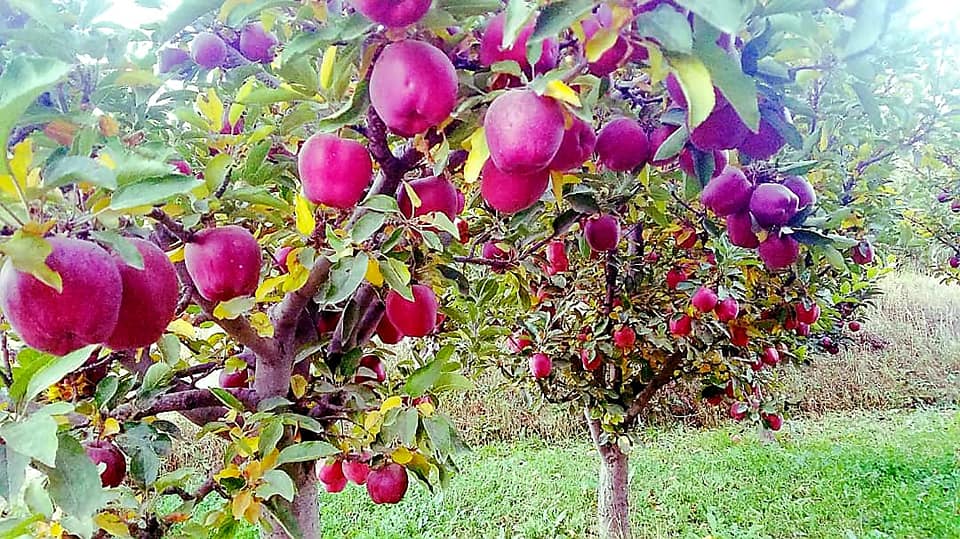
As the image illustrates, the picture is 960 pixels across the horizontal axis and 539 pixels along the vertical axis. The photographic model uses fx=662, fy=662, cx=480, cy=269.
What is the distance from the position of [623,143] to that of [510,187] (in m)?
0.18

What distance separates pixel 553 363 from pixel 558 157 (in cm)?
221

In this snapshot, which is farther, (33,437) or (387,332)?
(387,332)

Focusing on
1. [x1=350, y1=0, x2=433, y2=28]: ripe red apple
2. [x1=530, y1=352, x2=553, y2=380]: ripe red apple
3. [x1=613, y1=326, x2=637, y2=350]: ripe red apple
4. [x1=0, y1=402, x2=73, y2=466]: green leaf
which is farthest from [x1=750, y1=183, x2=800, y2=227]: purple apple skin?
[x1=530, y1=352, x2=553, y2=380]: ripe red apple

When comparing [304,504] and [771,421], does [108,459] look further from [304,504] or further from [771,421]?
[771,421]

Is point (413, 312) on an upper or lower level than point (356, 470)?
upper

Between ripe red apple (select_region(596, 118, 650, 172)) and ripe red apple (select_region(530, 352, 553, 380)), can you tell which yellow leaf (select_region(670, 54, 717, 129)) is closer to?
ripe red apple (select_region(596, 118, 650, 172))

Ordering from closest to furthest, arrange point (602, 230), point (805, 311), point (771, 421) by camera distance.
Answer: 1. point (602, 230)
2. point (805, 311)
3. point (771, 421)

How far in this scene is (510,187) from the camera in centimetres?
75

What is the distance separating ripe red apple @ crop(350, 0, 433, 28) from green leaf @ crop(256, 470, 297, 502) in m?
0.60

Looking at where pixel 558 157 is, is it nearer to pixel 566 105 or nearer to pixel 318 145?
pixel 566 105

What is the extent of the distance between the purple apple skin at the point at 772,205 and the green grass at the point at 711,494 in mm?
2873

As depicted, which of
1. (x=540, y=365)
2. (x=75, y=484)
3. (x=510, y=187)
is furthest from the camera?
(x=540, y=365)

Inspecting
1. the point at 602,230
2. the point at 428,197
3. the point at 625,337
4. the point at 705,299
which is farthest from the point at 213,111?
the point at 625,337

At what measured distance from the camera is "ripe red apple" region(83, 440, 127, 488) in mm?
885
